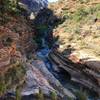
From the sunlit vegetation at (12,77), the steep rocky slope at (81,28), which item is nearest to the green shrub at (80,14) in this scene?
the steep rocky slope at (81,28)

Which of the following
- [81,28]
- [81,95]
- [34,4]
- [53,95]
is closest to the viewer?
[53,95]

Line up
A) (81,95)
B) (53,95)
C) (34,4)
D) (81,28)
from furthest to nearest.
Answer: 1. (34,4)
2. (81,28)
3. (81,95)
4. (53,95)

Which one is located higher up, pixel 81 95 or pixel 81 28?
pixel 81 28

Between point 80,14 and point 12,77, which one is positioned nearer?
point 12,77

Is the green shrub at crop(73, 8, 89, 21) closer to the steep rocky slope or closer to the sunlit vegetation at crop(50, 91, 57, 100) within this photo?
the steep rocky slope

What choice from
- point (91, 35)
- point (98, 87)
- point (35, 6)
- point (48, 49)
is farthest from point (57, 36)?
point (35, 6)

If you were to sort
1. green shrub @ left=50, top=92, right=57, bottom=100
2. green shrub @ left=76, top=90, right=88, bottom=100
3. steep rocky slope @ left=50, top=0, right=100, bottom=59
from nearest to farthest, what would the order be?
green shrub @ left=50, top=92, right=57, bottom=100, green shrub @ left=76, top=90, right=88, bottom=100, steep rocky slope @ left=50, top=0, right=100, bottom=59

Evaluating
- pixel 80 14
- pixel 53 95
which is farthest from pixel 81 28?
pixel 53 95

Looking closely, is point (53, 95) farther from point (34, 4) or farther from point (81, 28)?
point (34, 4)

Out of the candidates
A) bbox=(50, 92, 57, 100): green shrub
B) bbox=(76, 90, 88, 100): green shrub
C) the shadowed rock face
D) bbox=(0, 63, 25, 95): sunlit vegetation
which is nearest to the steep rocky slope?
bbox=(76, 90, 88, 100): green shrub

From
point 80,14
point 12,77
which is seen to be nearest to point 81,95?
point 12,77

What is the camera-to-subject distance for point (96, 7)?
43906mm

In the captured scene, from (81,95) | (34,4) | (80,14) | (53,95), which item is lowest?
(81,95)

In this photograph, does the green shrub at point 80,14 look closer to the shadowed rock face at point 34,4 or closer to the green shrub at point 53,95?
the green shrub at point 53,95
